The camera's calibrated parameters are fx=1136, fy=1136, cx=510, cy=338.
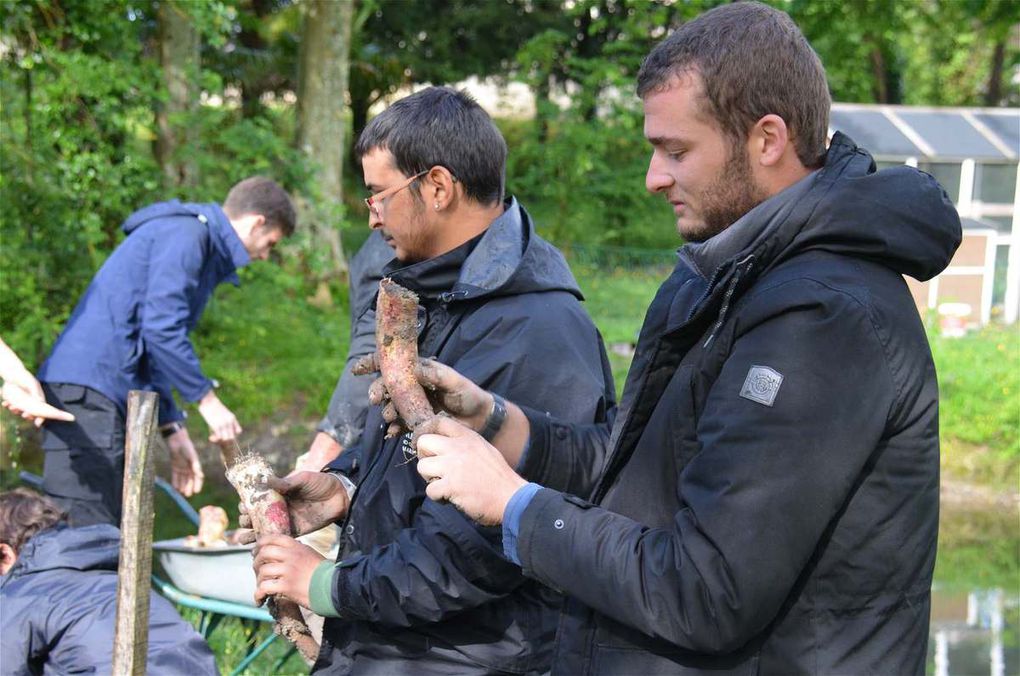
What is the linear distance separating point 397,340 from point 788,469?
2.78 ft

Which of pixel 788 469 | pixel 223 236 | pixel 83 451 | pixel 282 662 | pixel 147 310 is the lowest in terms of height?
pixel 282 662

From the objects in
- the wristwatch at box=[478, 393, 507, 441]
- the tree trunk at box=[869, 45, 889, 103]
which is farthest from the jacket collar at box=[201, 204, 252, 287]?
the tree trunk at box=[869, 45, 889, 103]

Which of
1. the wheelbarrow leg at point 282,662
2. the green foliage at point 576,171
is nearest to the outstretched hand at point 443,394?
the wheelbarrow leg at point 282,662

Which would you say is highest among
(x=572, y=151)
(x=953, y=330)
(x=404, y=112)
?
(x=404, y=112)

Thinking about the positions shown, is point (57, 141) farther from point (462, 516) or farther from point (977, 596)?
point (977, 596)

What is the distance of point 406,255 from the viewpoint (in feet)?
8.50

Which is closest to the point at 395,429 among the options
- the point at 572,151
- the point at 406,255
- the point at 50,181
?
the point at 406,255

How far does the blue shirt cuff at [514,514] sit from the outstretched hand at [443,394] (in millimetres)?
350

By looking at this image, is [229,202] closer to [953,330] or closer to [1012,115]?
[953,330]

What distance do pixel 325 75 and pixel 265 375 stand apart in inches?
156

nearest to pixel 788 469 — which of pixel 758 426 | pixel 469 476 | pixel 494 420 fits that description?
pixel 758 426

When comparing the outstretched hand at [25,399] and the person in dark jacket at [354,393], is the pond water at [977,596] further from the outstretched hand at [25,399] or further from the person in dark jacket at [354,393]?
the outstretched hand at [25,399]

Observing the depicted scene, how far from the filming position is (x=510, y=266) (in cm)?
247

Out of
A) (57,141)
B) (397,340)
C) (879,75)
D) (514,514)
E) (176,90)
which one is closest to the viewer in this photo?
(514,514)
